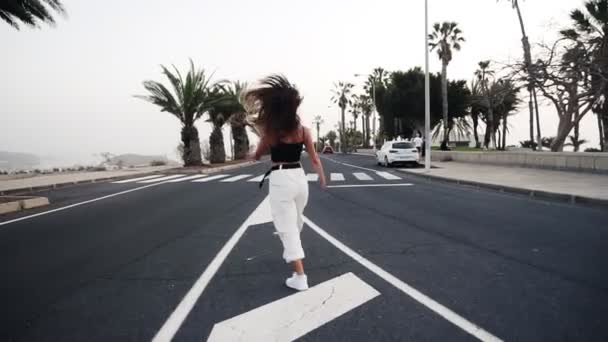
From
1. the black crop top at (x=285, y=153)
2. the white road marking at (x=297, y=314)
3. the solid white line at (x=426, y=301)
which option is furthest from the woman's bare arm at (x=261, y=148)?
the solid white line at (x=426, y=301)

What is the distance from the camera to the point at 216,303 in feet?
11.1

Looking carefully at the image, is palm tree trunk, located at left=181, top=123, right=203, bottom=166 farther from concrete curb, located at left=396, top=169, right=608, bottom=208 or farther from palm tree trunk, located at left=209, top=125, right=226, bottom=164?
concrete curb, located at left=396, top=169, right=608, bottom=208

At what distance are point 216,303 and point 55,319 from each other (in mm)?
1287

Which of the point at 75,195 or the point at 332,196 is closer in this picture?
the point at 332,196

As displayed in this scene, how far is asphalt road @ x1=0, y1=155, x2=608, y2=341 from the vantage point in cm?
294

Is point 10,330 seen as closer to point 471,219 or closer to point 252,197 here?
point 471,219

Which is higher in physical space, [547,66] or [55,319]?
[547,66]

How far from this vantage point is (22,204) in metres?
9.10

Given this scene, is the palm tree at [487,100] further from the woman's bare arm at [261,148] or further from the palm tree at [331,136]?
the palm tree at [331,136]

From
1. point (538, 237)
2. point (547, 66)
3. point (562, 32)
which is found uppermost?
point (562, 32)

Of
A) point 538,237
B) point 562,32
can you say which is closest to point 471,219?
point 538,237

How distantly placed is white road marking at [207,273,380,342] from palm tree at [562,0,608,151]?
59.2 ft

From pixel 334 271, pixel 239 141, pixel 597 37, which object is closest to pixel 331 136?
pixel 239 141

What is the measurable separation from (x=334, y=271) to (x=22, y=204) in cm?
859
